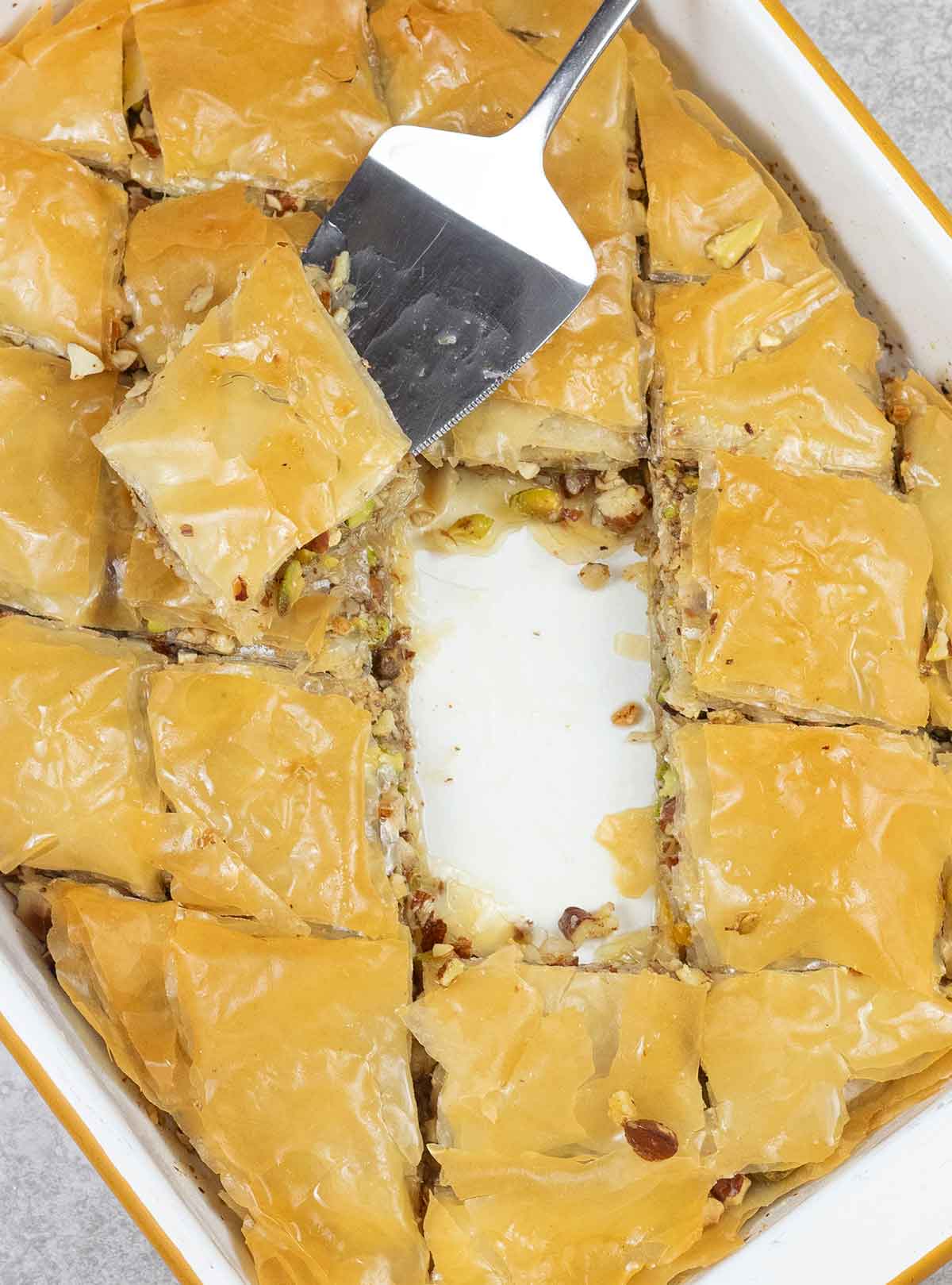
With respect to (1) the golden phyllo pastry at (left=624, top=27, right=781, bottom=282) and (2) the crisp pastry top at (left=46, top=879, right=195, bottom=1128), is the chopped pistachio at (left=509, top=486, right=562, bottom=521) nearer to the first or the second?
(1) the golden phyllo pastry at (left=624, top=27, right=781, bottom=282)

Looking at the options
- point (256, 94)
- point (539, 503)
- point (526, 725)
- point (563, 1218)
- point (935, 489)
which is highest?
point (256, 94)

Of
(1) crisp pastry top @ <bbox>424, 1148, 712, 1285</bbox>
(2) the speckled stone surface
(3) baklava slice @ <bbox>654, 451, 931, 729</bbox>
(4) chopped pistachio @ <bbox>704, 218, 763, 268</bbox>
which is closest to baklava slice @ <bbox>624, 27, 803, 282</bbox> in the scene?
(4) chopped pistachio @ <bbox>704, 218, 763, 268</bbox>

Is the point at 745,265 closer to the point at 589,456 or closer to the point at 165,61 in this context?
the point at 589,456

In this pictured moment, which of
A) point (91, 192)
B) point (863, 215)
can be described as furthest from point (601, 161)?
point (91, 192)

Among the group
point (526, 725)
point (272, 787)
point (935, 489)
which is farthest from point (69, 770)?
point (935, 489)

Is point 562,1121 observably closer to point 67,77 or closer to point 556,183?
point 556,183

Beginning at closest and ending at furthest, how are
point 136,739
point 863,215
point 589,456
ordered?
point 136,739
point 863,215
point 589,456

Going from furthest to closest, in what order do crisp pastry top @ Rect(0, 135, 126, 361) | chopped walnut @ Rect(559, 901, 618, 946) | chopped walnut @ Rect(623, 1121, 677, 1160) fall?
chopped walnut @ Rect(559, 901, 618, 946) → crisp pastry top @ Rect(0, 135, 126, 361) → chopped walnut @ Rect(623, 1121, 677, 1160)
